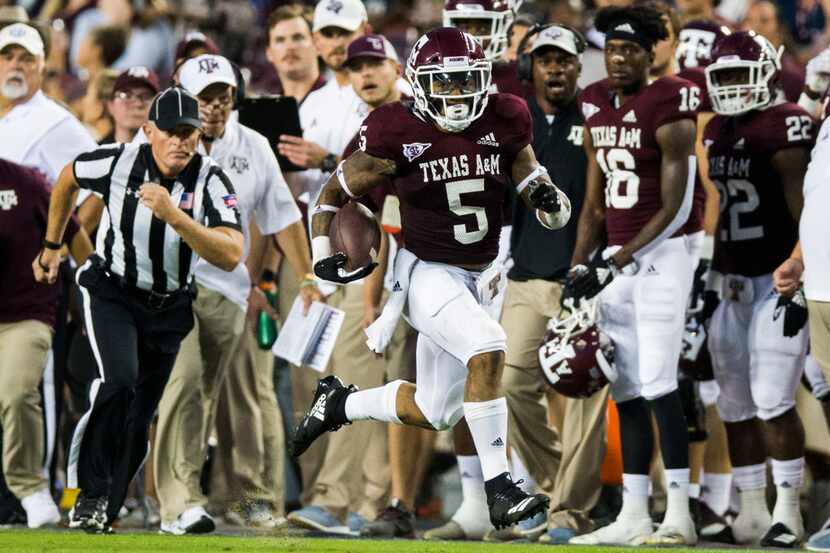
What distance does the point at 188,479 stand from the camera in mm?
7781

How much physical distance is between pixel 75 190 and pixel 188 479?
1404 millimetres

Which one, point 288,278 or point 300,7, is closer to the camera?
point 288,278

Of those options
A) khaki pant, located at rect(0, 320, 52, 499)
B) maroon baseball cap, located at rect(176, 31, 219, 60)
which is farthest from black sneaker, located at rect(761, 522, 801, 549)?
maroon baseball cap, located at rect(176, 31, 219, 60)

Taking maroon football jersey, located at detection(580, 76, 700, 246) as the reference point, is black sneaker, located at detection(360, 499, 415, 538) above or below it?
below

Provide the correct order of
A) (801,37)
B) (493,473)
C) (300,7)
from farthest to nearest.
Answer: (801,37) < (300,7) < (493,473)

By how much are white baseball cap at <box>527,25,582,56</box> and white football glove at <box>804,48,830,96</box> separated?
44.4 inches

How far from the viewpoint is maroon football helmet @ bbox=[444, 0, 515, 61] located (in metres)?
8.00

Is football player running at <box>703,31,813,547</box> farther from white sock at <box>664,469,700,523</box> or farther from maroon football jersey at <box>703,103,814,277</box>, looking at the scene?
white sock at <box>664,469,700,523</box>

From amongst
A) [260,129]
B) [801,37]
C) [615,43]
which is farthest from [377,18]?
[615,43]

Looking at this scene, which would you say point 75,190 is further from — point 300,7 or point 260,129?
point 300,7

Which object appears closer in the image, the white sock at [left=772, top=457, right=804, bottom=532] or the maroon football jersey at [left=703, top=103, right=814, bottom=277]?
the white sock at [left=772, top=457, right=804, bottom=532]

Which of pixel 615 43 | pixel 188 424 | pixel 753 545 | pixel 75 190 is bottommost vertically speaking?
pixel 753 545

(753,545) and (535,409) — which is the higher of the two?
(535,409)

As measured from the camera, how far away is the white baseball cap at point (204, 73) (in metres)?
7.94
